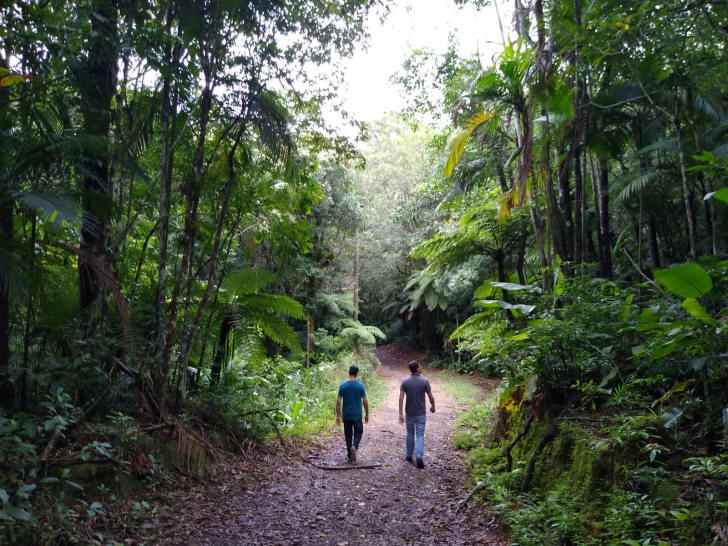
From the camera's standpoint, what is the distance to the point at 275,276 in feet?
24.1

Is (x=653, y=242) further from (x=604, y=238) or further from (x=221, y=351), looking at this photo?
(x=221, y=351)

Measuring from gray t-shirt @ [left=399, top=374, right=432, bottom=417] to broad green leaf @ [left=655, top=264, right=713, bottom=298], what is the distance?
3.88m

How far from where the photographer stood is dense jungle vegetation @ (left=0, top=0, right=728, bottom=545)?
3428mm

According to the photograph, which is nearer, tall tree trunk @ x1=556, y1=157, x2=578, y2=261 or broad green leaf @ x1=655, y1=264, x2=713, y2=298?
broad green leaf @ x1=655, y1=264, x2=713, y2=298

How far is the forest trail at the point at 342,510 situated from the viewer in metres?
3.94

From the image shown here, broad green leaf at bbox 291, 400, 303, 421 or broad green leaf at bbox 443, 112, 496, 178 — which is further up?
broad green leaf at bbox 443, 112, 496, 178

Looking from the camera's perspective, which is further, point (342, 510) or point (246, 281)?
point (246, 281)

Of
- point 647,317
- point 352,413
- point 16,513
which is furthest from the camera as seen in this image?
point 352,413

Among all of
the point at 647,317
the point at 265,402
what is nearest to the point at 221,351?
the point at 265,402

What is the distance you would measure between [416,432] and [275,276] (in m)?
3.25

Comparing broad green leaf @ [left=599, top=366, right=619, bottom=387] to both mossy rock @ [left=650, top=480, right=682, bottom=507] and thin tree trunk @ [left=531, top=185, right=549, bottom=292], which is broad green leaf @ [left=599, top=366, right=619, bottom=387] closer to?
mossy rock @ [left=650, top=480, right=682, bottom=507]

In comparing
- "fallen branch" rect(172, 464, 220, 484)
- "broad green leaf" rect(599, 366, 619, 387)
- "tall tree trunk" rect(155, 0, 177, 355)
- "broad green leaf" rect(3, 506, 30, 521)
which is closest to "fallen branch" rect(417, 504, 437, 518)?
"broad green leaf" rect(599, 366, 619, 387)

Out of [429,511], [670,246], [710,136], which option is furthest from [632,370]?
[670,246]

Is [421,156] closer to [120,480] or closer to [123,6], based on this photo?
[123,6]
